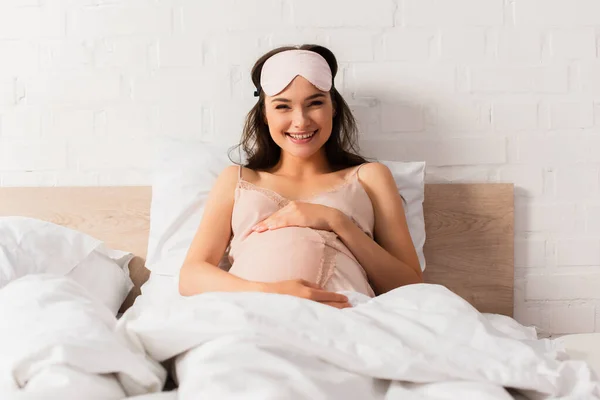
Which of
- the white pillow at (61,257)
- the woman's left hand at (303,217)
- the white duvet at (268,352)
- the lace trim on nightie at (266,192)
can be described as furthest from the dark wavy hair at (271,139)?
the white duvet at (268,352)

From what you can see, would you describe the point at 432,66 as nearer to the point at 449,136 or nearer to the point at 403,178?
the point at 449,136

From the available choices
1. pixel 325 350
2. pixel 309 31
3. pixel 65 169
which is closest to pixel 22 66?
pixel 65 169

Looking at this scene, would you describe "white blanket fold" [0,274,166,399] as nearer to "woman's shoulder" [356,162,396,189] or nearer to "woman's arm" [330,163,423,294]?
"woman's arm" [330,163,423,294]

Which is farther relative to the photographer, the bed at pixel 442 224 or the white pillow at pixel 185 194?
the bed at pixel 442 224

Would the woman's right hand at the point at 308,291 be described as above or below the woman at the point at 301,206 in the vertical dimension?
below

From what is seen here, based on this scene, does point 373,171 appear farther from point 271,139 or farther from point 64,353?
point 64,353

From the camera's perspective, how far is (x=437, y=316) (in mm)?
1116

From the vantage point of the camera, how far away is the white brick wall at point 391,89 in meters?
1.98

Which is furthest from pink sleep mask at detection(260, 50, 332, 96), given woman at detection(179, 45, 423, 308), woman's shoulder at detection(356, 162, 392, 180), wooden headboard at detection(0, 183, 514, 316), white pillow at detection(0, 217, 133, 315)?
white pillow at detection(0, 217, 133, 315)

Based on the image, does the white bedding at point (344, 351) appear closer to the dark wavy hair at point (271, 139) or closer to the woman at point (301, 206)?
the woman at point (301, 206)

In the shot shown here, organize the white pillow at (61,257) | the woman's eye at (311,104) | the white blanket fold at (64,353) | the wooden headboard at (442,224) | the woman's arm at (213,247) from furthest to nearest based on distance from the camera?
1. the wooden headboard at (442,224)
2. the woman's eye at (311,104)
3. the white pillow at (61,257)
4. the woman's arm at (213,247)
5. the white blanket fold at (64,353)

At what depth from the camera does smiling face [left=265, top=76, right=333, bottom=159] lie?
1705 mm

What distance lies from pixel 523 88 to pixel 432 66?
0.90 ft

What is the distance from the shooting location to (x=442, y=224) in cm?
196
